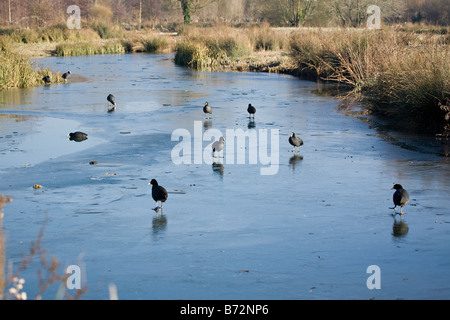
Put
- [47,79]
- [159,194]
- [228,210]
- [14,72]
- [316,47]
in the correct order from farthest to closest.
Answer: [316,47] < [47,79] < [14,72] < [228,210] < [159,194]

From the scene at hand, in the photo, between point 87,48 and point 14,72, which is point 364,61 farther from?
point 87,48

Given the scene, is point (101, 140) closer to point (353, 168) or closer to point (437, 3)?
point (353, 168)

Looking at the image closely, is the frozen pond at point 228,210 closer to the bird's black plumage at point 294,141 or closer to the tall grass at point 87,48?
the bird's black plumage at point 294,141

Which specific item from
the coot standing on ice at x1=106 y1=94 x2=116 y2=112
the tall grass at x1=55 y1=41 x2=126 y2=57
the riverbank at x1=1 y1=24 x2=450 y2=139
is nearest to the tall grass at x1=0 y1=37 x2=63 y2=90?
the riverbank at x1=1 y1=24 x2=450 y2=139

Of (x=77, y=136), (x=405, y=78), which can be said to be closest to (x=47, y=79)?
(x=77, y=136)

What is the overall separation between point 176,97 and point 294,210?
528 inches

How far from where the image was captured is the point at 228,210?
7973 mm

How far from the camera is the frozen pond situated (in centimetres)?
Answer: 576

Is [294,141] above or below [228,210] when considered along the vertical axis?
above

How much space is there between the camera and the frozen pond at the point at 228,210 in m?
5.76

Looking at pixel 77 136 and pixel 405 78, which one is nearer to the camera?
pixel 77 136

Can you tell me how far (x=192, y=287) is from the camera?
5.55 metres

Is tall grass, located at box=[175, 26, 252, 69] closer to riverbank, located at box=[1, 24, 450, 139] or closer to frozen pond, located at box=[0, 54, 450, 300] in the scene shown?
riverbank, located at box=[1, 24, 450, 139]

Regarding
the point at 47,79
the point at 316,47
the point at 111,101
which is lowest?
the point at 111,101
